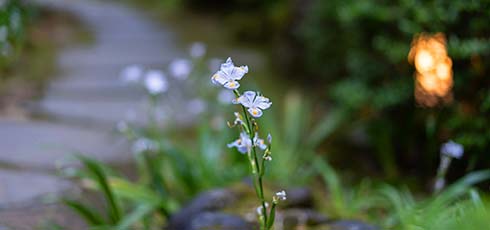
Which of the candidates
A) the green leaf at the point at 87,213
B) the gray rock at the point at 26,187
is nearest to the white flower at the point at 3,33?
the gray rock at the point at 26,187

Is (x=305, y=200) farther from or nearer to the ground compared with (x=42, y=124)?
nearer to the ground

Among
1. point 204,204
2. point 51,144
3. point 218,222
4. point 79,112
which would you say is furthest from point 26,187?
point 79,112

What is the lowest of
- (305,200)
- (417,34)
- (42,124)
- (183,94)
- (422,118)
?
(305,200)

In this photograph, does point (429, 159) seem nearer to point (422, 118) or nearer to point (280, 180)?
point (422, 118)

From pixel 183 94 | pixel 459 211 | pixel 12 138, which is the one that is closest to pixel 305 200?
pixel 459 211

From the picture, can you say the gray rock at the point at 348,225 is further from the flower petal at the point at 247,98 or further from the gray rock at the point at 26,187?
the gray rock at the point at 26,187

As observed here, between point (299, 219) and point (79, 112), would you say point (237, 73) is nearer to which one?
point (299, 219)

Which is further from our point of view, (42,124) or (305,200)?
(42,124)
